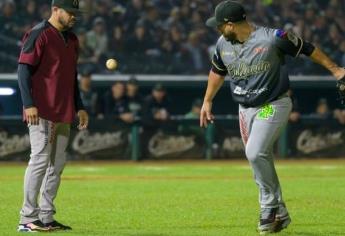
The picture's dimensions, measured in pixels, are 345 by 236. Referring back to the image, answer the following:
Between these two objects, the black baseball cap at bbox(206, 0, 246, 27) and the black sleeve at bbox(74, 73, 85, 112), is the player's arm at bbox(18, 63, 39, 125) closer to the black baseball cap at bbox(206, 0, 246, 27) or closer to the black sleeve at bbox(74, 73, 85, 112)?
the black sleeve at bbox(74, 73, 85, 112)

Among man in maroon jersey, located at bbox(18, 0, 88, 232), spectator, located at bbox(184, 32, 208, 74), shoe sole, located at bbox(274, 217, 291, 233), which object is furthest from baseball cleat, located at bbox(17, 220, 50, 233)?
spectator, located at bbox(184, 32, 208, 74)

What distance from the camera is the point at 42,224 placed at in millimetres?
8773

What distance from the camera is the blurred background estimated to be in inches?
856

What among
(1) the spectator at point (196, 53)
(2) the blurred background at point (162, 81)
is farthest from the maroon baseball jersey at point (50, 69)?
(1) the spectator at point (196, 53)

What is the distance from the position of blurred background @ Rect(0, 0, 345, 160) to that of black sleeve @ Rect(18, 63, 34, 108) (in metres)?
12.3

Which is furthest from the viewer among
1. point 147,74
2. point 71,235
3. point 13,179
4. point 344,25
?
point 344,25

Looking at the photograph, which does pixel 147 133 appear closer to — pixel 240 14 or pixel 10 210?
pixel 10 210

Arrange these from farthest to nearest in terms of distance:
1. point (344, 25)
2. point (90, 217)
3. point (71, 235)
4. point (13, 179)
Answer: point (344, 25), point (13, 179), point (90, 217), point (71, 235)

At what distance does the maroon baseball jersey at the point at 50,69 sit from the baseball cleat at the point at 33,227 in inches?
37.1

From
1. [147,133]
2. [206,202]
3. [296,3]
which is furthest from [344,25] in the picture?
[206,202]

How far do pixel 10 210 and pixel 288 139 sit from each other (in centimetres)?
1269

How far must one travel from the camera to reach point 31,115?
8.49 m

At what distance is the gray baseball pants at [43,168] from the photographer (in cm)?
869

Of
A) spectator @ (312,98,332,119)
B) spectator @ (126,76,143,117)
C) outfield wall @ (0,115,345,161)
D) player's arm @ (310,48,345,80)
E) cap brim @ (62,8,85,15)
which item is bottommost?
outfield wall @ (0,115,345,161)
